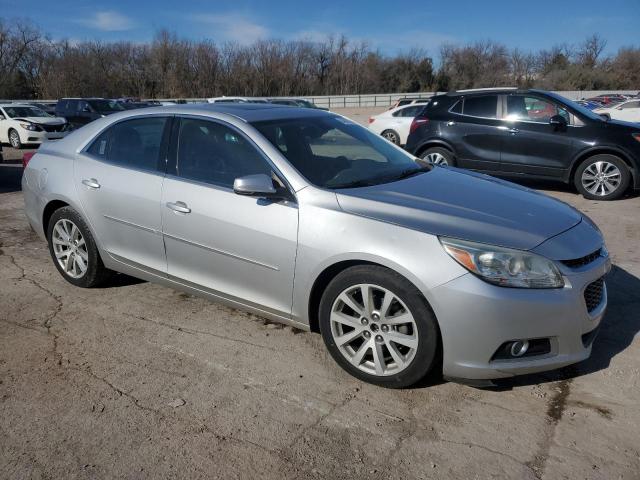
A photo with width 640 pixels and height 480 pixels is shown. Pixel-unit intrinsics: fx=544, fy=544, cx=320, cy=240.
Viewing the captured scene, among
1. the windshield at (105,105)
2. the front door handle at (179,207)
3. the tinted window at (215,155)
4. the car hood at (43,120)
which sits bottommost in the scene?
the front door handle at (179,207)

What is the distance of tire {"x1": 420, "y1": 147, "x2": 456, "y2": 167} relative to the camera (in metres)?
9.52

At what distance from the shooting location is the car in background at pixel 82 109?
20.6 m

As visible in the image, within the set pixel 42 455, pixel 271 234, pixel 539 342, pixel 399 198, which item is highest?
pixel 399 198

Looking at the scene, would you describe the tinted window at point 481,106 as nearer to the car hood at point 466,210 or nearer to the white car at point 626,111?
the car hood at point 466,210

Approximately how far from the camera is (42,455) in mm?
2619

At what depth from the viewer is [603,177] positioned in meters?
8.51

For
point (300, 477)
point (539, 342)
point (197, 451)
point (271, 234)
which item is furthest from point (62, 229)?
point (539, 342)

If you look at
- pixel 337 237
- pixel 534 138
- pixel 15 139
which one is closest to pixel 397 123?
pixel 534 138

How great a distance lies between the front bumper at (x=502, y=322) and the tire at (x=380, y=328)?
107 mm

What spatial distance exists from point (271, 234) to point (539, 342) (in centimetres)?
165

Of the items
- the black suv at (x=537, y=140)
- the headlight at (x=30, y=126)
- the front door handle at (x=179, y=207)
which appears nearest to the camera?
the front door handle at (x=179, y=207)

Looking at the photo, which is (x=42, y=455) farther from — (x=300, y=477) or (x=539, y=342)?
(x=539, y=342)

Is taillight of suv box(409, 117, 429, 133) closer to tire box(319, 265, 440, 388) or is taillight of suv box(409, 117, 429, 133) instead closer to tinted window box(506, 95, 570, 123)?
tinted window box(506, 95, 570, 123)

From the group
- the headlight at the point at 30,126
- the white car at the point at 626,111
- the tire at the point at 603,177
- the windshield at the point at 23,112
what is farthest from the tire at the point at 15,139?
the white car at the point at 626,111
